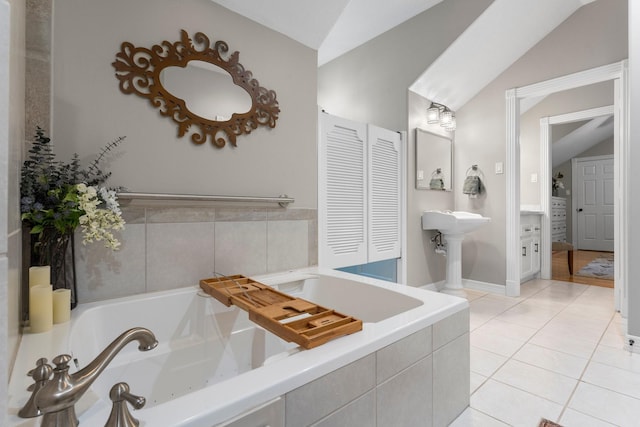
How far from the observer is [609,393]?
1.54m

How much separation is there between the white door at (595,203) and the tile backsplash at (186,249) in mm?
6978

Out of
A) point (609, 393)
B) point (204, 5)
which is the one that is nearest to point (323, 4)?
point (204, 5)

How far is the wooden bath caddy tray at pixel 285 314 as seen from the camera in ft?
3.16

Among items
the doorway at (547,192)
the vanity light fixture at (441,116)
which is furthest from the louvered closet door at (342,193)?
the doorway at (547,192)

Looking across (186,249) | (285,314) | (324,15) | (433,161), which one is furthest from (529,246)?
(186,249)

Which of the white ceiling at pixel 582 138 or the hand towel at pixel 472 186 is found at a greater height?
the white ceiling at pixel 582 138

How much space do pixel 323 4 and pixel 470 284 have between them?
3033 millimetres

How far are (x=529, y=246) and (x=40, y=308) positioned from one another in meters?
4.20

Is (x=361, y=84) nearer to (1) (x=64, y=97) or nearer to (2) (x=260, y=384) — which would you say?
(1) (x=64, y=97)

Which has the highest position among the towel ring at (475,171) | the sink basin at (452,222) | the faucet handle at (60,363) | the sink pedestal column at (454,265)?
the towel ring at (475,171)

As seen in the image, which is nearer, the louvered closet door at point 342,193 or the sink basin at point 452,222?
the louvered closet door at point 342,193

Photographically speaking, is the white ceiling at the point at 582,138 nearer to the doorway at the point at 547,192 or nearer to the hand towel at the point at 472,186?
the doorway at the point at 547,192

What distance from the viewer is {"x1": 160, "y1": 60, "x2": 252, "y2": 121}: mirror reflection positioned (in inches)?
62.0

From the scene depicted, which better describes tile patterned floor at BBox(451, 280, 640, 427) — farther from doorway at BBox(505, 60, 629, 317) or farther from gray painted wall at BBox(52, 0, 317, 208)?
gray painted wall at BBox(52, 0, 317, 208)
